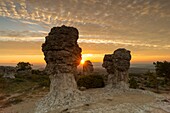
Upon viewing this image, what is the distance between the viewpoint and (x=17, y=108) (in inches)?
1342

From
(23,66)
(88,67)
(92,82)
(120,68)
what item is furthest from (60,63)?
(23,66)

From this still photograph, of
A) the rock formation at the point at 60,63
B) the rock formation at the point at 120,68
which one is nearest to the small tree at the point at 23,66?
the rock formation at the point at 120,68

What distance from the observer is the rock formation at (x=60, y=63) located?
30406mm

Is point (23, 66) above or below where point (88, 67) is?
above

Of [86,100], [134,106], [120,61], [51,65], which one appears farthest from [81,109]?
[120,61]

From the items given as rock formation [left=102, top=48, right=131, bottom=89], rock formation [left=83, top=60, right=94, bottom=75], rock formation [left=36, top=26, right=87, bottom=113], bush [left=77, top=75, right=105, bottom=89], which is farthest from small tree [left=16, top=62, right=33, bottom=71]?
rock formation [left=36, top=26, right=87, bottom=113]

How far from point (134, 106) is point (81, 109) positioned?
6539 mm

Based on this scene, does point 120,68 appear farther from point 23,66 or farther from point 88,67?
point 23,66

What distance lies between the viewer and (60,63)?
1224 inches

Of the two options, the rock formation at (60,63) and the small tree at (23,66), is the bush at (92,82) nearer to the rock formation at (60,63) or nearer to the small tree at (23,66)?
the rock formation at (60,63)

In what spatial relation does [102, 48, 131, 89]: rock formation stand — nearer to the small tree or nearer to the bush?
the bush

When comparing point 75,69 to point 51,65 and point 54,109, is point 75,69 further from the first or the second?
point 54,109

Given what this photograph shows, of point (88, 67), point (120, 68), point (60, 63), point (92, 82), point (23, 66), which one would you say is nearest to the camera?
point (60, 63)

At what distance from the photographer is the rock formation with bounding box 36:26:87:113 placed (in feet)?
99.8
